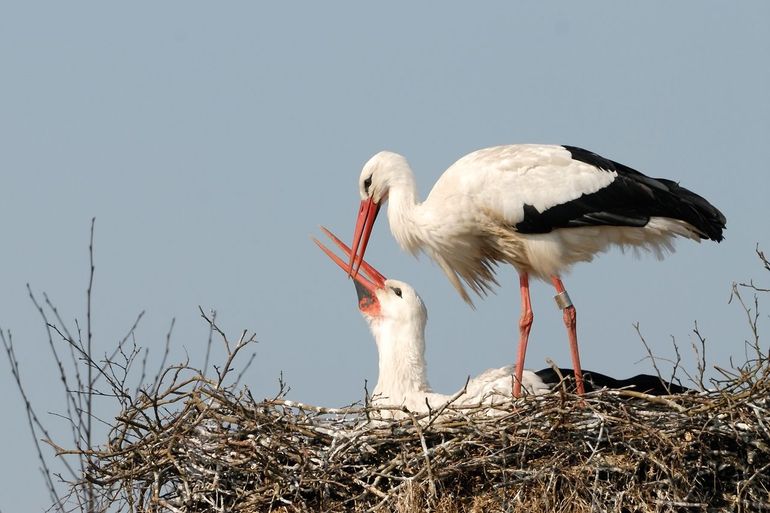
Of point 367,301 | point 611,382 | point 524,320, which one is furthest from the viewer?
point 367,301

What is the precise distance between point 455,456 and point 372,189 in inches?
99.5

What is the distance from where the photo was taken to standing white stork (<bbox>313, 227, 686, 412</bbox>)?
768cm

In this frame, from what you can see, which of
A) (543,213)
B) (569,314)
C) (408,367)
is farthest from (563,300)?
(408,367)

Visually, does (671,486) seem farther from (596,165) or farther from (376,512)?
(596,165)

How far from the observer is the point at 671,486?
20.2 feet

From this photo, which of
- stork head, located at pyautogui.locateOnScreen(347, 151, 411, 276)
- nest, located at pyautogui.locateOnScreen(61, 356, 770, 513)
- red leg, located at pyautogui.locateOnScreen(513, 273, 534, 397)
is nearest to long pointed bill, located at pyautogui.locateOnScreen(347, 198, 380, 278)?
stork head, located at pyautogui.locateOnScreen(347, 151, 411, 276)

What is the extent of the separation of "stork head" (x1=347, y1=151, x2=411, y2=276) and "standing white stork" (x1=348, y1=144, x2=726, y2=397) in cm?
11

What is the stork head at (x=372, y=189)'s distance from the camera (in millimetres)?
8539

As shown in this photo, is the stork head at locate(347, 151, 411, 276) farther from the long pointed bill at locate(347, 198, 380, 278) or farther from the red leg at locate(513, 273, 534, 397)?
the red leg at locate(513, 273, 534, 397)

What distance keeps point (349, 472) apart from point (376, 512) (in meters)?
0.27

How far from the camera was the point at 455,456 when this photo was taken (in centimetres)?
648

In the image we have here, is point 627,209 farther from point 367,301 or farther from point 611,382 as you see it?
point 367,301

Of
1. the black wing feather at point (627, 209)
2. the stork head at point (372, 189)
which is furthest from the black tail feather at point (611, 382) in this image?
the stork head at point (372, 189)

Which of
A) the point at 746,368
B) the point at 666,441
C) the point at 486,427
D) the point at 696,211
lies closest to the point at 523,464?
the point at 486,427
